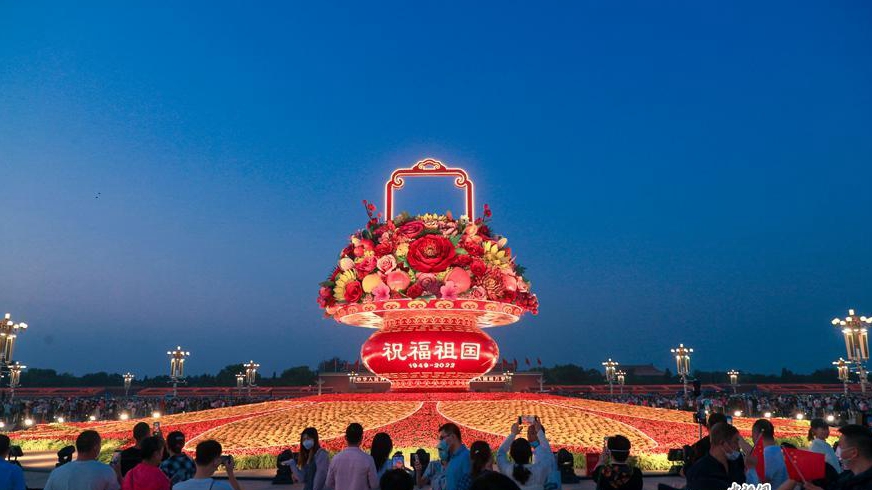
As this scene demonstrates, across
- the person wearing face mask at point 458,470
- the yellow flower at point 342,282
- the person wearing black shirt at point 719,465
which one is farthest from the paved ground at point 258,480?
the person wearing black shirt at point 719,465

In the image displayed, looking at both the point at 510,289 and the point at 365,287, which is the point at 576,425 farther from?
the point at 365,287

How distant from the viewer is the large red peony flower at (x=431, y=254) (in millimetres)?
19734

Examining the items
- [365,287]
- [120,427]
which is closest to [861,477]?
[365,287]

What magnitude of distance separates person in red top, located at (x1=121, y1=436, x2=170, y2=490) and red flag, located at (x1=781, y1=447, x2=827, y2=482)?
16.6 feet

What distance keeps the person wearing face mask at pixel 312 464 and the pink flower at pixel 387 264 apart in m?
12.2

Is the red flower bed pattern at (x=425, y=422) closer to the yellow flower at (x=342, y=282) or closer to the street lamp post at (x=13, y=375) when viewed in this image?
the yellow flower at (x=342, y=282)

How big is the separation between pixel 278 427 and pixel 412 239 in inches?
281

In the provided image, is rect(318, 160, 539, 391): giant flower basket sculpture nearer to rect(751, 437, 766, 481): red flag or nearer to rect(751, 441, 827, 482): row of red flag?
rect(751, 437, 766, 481): red flag

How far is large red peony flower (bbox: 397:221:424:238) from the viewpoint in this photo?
20.7 metres

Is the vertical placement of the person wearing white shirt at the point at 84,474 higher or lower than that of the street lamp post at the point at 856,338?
lower

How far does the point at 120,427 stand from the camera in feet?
59.9

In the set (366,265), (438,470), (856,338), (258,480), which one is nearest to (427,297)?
(366,265)

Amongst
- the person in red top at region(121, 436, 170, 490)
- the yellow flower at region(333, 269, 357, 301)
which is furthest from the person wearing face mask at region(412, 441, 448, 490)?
the yellow flower at region(333, 269, 357, 301)

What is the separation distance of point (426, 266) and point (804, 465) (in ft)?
50.0
